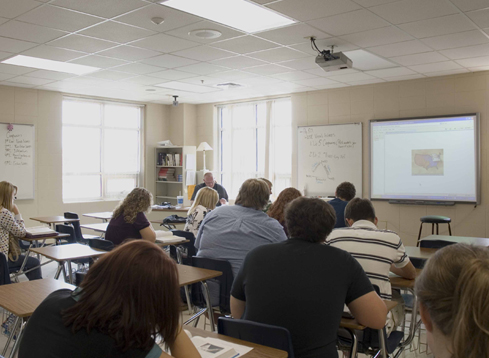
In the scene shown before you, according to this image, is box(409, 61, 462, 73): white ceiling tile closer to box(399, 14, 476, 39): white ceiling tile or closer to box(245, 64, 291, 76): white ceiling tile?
box(399, 14, 476, 39): white ceiling tile

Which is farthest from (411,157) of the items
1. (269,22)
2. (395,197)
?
(269,22)

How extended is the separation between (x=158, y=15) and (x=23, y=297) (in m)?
2.79

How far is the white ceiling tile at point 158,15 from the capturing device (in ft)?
13.1

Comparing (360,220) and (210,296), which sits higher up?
(360,220)

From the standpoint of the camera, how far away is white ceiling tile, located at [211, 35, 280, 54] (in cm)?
491

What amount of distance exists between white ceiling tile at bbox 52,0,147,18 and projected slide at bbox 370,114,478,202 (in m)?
4.80

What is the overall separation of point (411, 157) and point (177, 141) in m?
5.08

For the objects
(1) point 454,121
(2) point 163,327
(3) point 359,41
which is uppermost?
(3) point 359,41

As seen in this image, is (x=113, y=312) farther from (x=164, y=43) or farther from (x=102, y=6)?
(x=164, y=43)

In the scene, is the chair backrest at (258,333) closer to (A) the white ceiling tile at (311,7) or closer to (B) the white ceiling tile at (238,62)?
(A) the white ceiling tile at (311,7)

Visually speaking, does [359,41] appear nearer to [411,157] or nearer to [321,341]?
[411,157]

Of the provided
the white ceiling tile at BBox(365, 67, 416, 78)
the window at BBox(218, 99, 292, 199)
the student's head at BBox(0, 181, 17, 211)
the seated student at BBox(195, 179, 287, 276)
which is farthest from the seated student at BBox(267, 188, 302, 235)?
the window at BBox(218, 99, 292, 199)

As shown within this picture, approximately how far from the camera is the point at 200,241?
3.42 meters

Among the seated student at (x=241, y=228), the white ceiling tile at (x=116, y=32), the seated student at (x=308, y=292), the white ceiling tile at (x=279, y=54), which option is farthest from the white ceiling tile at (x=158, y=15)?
the seated student at (x=308, y=292)
